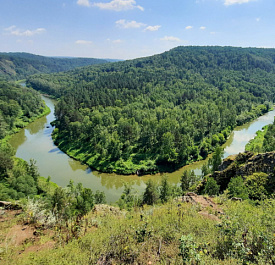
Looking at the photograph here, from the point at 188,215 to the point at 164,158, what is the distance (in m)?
35.8

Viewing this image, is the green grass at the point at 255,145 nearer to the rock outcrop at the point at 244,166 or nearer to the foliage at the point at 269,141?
the foliage at the point at 269,141

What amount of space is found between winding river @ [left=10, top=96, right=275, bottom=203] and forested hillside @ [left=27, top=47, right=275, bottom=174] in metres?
2.42

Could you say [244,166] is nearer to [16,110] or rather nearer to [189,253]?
[189,253]

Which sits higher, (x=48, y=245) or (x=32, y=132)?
(x=48, y=245)

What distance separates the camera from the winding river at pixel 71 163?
41.5 m

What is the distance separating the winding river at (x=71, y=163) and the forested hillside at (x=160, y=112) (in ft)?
7.95

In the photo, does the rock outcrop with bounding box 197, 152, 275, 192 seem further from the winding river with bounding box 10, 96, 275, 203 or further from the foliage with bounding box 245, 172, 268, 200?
the winding river with bounding box 10, 96, 275, 203

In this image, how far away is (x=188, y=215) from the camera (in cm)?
1257

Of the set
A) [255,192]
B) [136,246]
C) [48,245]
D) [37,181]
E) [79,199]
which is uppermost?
[136,246]

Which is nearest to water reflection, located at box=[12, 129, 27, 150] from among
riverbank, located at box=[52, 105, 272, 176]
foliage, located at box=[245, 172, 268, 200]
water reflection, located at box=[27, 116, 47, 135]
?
water reflection, located at box=[27, 116, 47, 135]

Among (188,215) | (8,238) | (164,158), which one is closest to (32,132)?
(164,158)

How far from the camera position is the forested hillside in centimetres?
5066

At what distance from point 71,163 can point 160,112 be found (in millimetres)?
39862

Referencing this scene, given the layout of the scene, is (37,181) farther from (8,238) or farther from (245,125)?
(245,125)
